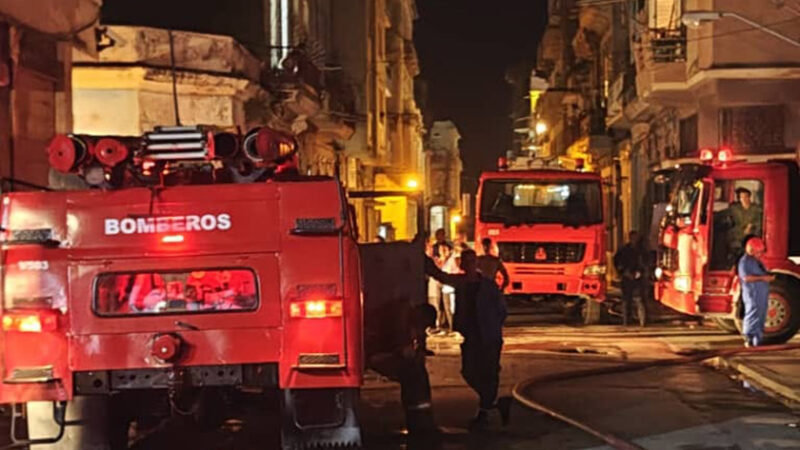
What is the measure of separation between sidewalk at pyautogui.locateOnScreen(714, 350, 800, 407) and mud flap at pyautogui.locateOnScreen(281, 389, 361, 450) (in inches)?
227

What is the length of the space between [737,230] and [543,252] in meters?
4.34

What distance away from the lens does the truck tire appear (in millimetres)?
17234

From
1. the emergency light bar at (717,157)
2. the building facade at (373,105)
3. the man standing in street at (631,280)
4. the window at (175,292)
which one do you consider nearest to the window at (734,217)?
the emergency light bar at (717,157)

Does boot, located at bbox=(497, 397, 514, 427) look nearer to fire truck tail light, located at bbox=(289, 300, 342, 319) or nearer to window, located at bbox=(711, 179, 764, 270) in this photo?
fire truck tail light, located at bbox=(289, 300, 342, 319)

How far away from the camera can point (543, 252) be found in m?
21.0

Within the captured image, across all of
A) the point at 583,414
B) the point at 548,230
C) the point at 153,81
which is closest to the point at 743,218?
the point at 548,230

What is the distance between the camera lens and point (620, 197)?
4059 cm

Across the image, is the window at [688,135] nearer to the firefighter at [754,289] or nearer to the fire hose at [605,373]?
the firefighter at [754,289]

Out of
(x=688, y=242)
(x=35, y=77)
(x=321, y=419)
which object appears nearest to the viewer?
(x=321, y=419)

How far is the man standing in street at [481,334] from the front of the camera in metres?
10.6

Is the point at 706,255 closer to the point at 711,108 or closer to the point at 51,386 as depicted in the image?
the point at 711,108

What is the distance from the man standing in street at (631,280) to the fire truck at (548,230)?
397 millimetres

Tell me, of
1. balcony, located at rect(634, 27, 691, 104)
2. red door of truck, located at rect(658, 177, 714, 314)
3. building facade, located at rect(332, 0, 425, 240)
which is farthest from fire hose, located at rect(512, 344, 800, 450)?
→ building facade, located at rect(332, 0, 425, 240)

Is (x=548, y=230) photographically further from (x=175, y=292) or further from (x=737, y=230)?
(x=175, y=292)
